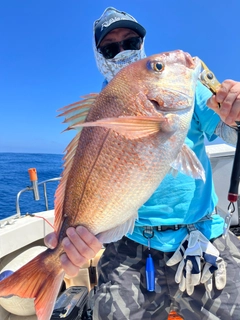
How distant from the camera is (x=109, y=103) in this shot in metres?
1.28

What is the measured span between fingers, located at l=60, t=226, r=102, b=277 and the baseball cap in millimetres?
1498

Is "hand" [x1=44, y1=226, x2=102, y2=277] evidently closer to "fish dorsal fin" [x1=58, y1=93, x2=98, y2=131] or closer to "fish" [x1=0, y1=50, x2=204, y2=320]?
"fish" [x1=0, y1=50, x2=204, y2=320]

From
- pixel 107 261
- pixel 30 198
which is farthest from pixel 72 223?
pixel 30 198

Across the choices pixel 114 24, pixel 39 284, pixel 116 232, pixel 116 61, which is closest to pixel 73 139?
pixel 116 232

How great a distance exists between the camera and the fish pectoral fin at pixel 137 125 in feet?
3.67

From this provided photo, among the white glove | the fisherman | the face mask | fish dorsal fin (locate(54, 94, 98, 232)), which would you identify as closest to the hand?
fish dorsal fin (locate(54, 94, 98, 232))

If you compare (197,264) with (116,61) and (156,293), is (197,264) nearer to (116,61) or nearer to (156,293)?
(156,293)

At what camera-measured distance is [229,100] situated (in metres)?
1.28

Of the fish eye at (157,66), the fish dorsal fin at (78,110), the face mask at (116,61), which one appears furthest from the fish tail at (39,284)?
the face mask at (116,61)

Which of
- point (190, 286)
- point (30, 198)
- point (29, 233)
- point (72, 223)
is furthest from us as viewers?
point (30, 198)

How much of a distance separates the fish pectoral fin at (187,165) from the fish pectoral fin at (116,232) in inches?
11.8

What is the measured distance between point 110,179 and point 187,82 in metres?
0.57

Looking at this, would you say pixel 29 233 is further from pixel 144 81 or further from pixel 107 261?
pixel 144 81

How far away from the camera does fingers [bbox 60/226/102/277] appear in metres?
1.28
